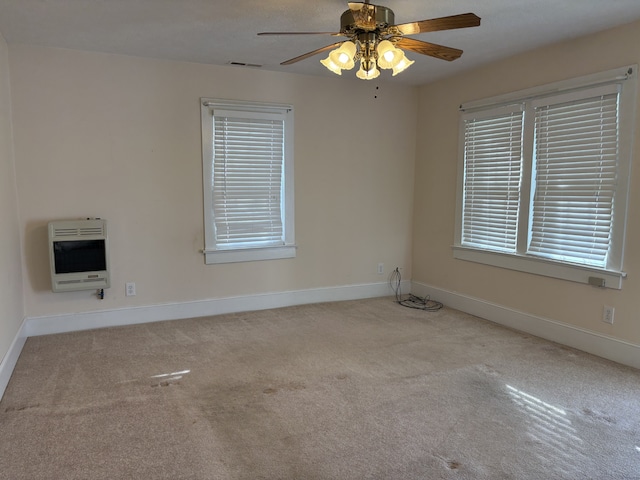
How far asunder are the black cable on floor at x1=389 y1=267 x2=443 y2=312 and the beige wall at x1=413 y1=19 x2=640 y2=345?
214 millimetres

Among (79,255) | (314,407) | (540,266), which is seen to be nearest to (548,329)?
(540,266)

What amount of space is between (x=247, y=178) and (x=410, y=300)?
2410mm

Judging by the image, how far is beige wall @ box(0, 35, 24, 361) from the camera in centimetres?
308

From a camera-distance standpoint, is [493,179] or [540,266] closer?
[540,266]

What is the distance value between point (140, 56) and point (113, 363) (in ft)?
9.04

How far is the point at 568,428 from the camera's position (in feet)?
8.03

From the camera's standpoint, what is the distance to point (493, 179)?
Result: 4.39 m

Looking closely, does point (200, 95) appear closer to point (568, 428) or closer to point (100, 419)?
point (100, 419)

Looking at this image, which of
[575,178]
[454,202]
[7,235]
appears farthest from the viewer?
[454,202]

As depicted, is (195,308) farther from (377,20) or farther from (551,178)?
(551,178)

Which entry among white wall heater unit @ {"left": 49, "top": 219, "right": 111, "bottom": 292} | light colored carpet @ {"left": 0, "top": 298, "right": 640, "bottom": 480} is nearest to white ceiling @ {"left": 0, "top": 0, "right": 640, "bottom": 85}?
white wall heater unit @ {"left": 49, "top": 219, "right": 111, "bottom": 292}

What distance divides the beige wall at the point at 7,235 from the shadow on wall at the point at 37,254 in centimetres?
10

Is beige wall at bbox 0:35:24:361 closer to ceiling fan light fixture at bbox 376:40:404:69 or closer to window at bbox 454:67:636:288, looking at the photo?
ceiling fan light fixture at bbox 376:40:404:69

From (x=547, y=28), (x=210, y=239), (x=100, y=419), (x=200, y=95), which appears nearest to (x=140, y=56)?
(x=200, y=95)
